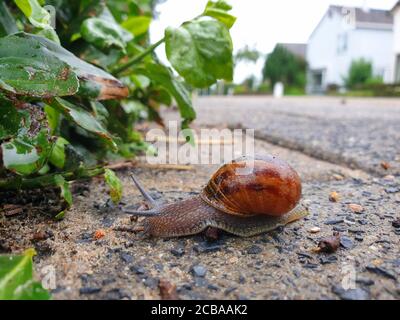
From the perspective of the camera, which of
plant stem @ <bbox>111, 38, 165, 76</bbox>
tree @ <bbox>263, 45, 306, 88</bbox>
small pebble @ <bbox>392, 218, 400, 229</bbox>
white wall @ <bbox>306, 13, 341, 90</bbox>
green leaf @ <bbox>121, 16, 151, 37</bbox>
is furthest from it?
tree @ <bbox>263, 45, 306, 88</bbox>

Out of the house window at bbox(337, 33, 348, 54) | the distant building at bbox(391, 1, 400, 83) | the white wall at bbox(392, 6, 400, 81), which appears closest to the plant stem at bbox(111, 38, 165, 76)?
the distant building at bbox(391, 1, 400, 83)

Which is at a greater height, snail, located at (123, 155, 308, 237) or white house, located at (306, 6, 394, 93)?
white house, located at (306, 6, 394, 93)

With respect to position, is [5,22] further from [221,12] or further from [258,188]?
[258,188]

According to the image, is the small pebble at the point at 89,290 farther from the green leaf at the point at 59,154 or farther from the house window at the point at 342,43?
the house window at the point at 342,43

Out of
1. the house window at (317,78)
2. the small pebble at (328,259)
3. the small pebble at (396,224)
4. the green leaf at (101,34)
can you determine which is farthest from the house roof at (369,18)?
the small pebble at (328,259)

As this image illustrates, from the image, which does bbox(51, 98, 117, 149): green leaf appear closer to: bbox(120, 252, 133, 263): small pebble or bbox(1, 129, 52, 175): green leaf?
bbox(1, 129, 52, 175): green leaf
